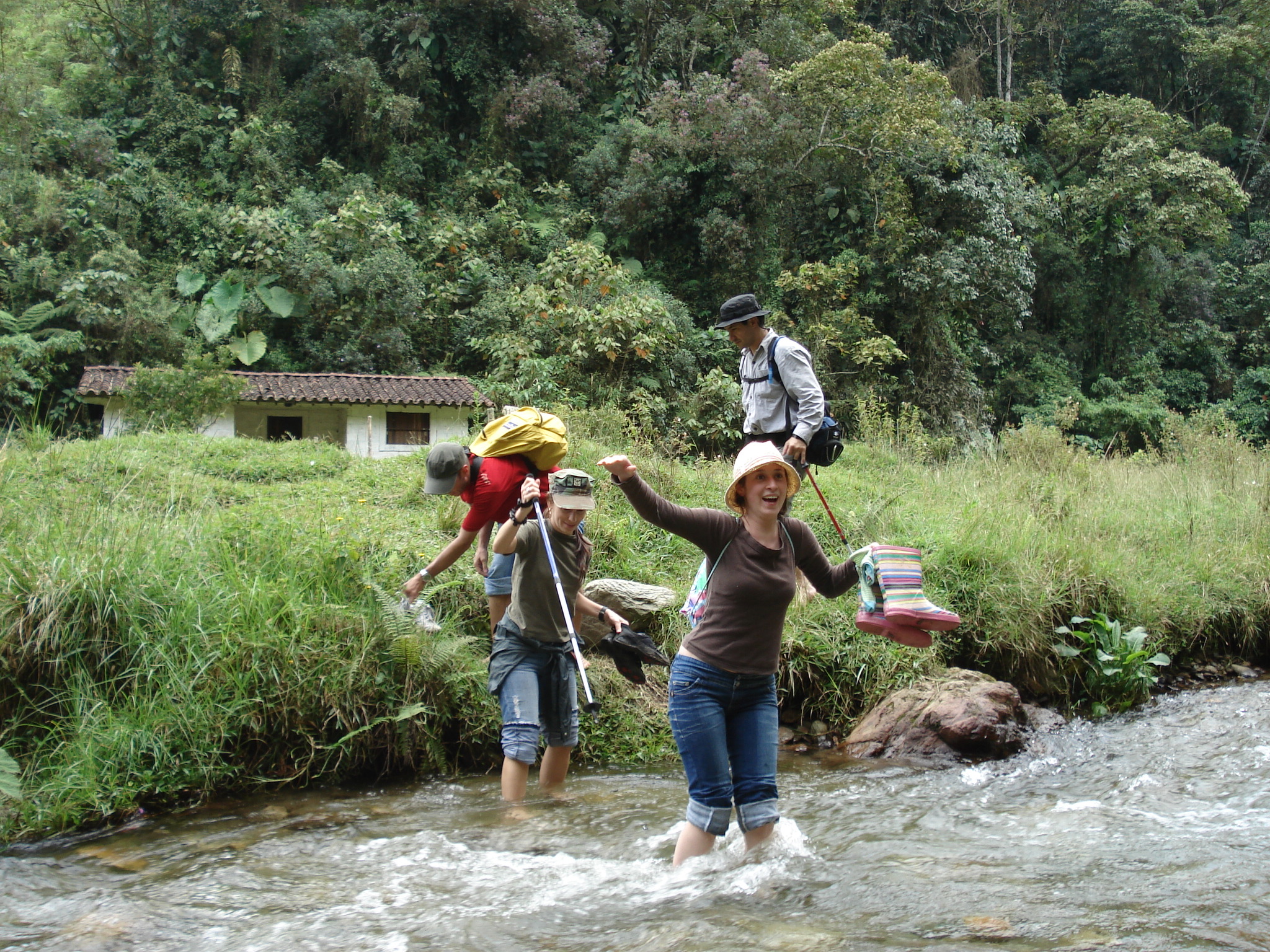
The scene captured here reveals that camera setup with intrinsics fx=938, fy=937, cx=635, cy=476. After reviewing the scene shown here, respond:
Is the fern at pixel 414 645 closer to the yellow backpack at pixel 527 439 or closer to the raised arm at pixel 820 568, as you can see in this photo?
the yellow backpack at pixel 527 439

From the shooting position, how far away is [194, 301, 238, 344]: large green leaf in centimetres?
2072

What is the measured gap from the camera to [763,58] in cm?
2239

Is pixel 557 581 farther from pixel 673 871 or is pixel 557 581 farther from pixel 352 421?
pixel 352 421

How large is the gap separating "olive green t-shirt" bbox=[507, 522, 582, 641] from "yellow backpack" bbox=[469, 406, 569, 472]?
52 cm

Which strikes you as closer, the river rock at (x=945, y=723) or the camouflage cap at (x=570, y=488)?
→ the camouflage cap at (x=570, y=488)

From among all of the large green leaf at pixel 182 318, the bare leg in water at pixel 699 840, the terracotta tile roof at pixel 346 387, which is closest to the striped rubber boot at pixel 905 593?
the bare leg in water at pixel 699 840

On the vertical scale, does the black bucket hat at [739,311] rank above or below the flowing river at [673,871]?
above

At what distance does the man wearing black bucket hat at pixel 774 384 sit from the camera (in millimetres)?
5168

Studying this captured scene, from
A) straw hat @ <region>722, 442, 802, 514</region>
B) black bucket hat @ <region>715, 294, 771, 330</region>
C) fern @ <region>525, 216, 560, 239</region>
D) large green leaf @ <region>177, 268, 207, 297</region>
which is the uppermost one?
fern @ <region>525, 216, 560, 239</region>

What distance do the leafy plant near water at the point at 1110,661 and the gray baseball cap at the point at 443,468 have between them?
4.81 metres

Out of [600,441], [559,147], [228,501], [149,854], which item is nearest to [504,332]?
[559,147]

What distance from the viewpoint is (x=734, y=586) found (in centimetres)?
347

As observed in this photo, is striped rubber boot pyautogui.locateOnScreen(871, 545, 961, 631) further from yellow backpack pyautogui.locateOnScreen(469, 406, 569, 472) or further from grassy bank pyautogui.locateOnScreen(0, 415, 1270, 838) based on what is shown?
grassy bank pyautogui.locateOnScreen(0, 415, 1270, 838)

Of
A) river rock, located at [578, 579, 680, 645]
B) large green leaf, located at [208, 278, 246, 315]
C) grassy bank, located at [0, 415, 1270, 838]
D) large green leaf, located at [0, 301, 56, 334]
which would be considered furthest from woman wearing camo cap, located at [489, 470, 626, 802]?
large green leaf, located at [0, 301, 56, 334]
